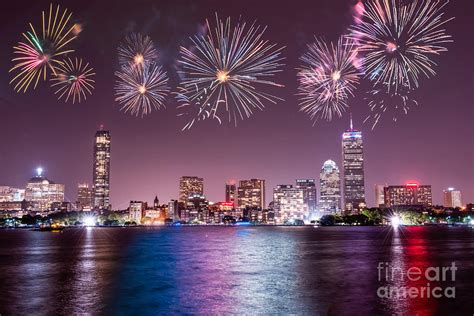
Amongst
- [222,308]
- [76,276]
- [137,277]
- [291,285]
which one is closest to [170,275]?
[137,277]

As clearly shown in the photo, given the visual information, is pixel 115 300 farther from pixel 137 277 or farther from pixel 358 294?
A: pixel 358 294

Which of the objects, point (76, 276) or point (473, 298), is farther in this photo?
point (76, 276)

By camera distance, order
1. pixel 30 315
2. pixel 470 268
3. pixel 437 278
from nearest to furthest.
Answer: pixel 30 315 → pixel 437 278 → pixel 470 268

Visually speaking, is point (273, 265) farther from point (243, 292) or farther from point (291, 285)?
point (243, 292)

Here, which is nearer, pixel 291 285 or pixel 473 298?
pixel 473 298

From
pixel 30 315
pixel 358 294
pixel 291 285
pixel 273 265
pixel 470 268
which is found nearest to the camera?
pixel 30 315

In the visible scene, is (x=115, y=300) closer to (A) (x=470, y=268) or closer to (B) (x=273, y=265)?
(B) (x=273, y=265)

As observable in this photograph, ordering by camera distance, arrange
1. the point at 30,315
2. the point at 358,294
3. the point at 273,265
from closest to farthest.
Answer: the point at 30,315 → the point at 358,294 → the point at 273,265

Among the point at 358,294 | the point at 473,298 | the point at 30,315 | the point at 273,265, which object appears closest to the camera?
the point at 30,315

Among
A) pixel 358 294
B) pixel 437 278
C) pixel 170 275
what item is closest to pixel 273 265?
pixel 170 275
